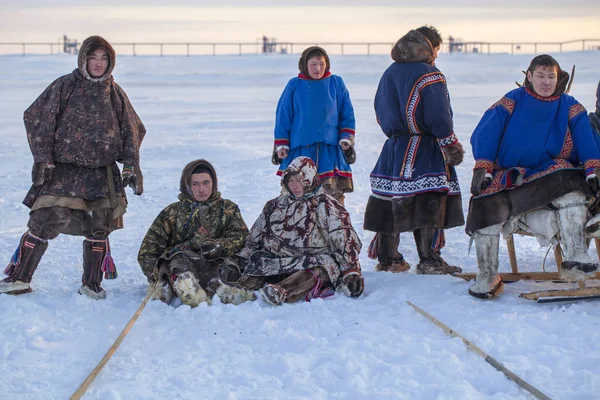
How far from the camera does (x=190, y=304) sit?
Result: 5117mm

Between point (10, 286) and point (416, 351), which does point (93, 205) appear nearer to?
point (10, 286)

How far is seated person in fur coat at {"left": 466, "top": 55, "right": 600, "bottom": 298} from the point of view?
502 centimetres

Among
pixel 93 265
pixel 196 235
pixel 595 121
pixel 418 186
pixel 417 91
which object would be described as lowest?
pixel 93 265

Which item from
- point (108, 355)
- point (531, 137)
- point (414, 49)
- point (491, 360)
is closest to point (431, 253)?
point (531, 137)

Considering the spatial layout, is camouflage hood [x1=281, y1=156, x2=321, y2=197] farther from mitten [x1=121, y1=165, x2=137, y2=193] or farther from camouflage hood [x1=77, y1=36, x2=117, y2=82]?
camouflage hood [x1=77, y1=36, x2=117, y2=82]

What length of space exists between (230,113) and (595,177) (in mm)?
13945

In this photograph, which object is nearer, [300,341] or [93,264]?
[300,341]

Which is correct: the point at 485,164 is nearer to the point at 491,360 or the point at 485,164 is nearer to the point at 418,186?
the point at 418,186

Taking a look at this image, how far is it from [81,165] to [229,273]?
1087 mm

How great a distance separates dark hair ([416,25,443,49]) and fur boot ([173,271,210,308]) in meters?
2.24

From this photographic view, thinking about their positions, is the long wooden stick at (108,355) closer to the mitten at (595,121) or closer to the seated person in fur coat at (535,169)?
the seated person in fur coat at (535,169)

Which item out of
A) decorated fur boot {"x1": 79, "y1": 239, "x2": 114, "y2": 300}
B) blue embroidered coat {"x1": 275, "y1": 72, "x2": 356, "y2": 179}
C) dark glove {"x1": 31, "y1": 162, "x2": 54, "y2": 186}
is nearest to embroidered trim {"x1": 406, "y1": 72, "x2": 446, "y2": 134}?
blue embroidered coat {"x1": 275, "y1": 72, "x2": 356, "y2": 179}

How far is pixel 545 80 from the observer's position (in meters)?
5.09

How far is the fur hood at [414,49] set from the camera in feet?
19.2
